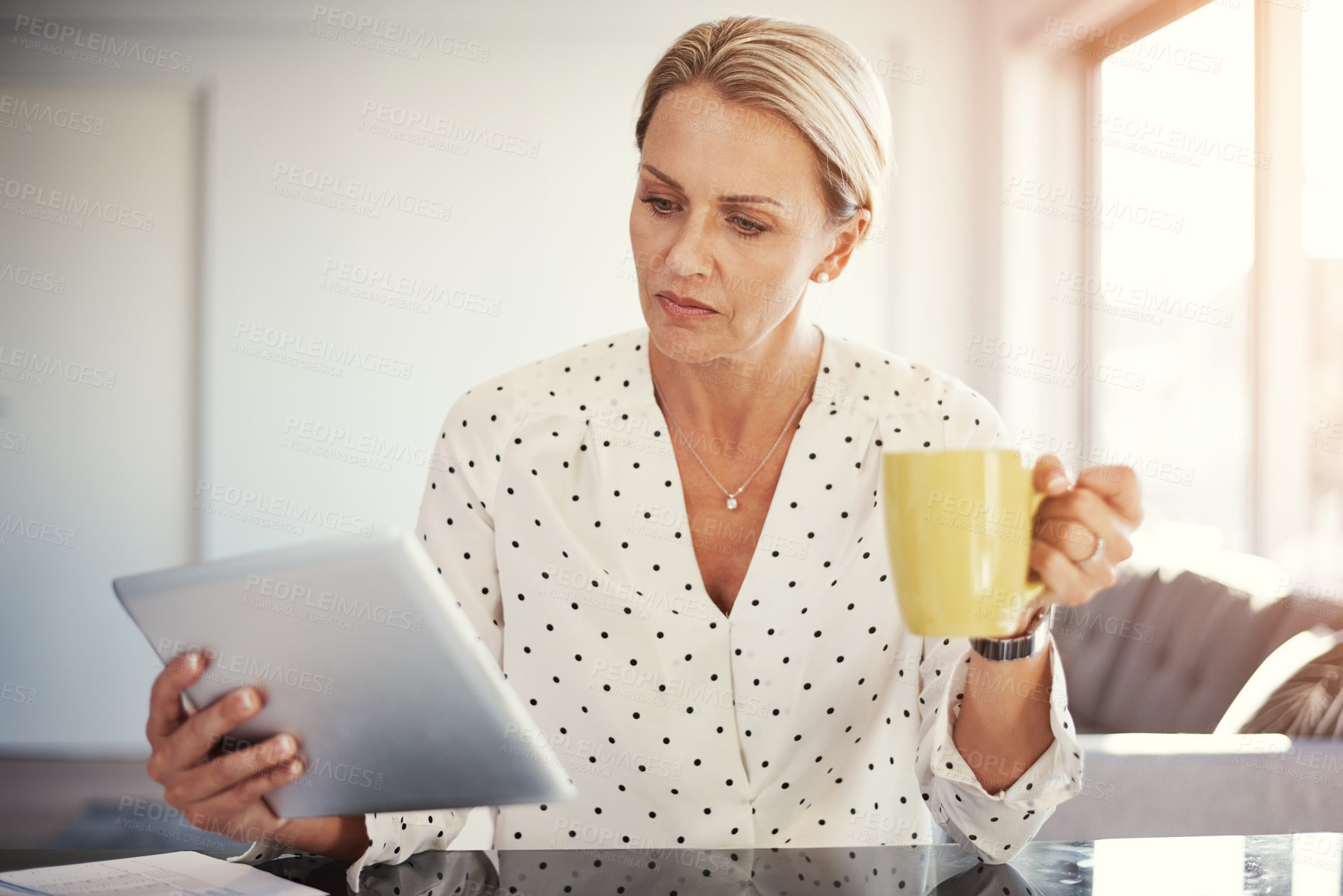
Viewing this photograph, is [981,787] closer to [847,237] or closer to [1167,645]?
[847,237]

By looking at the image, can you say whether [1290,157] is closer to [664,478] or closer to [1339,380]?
[1339,380]

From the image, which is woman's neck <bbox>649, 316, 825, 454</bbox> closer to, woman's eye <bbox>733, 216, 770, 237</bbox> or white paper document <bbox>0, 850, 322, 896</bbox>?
woman's eye <bbox>733, 216, 770, 237</bbox>

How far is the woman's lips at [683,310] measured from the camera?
1.16 metres

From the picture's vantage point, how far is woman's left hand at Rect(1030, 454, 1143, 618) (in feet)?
2.31

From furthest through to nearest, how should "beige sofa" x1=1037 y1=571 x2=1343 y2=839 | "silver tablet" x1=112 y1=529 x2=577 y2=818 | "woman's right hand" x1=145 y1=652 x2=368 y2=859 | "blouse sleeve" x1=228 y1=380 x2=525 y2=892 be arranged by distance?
1. "beige sofa" x1=1037 y1=571 x2=1343 y2=839
2. "blouse sleeve" x1=228 y1=380 x2=525 y2=892
3. "woman's right hand" x1=145 y1=652 x2=368 y2=859
4. "silver tablet" x1=112 y1=529 x2=577 y2=818

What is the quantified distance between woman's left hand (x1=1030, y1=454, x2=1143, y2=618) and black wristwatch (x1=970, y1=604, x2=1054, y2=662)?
132 millimetres

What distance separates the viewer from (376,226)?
388cm

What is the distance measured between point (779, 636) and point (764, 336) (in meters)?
0.38

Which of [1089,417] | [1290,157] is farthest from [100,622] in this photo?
[1290,157]

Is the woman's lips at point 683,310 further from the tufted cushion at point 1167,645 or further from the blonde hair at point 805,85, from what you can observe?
the tufted cushion at point 1167,645

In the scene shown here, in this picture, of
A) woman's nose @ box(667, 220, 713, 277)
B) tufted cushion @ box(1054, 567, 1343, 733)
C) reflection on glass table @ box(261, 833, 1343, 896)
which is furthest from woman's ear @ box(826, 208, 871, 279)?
tufted cushion @ box(1054, 567, 1343, 733)

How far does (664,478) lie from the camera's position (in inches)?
49.9

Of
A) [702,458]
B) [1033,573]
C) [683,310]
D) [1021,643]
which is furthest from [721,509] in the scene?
[1033,573]

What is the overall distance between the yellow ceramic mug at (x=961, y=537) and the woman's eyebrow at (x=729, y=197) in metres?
0.53
